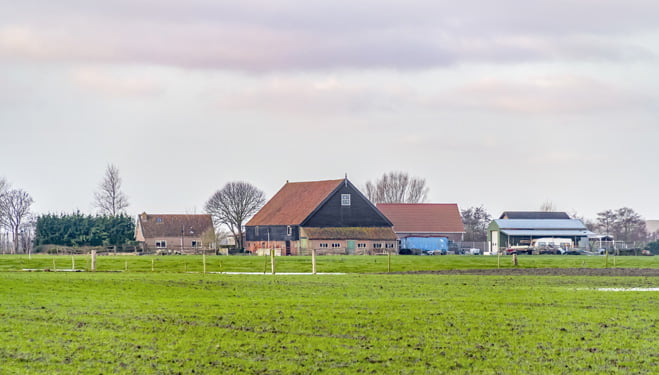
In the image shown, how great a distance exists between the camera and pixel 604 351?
17.1m

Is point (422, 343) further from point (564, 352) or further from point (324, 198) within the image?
point (324, 198)

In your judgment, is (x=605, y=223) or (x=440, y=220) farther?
(x=605, y=223)

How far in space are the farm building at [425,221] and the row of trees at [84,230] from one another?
3703 centimetres

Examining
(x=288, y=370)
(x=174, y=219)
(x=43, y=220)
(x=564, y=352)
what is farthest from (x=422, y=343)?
(x=174, y=219)

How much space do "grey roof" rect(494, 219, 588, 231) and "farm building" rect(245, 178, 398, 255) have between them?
2506 cm

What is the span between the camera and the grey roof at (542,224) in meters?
127

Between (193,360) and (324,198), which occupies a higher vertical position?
(324,198)

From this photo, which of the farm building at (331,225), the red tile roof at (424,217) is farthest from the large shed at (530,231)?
the farm building at (331,225)

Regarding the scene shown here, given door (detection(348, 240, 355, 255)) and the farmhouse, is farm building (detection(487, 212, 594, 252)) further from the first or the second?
the farmhouse

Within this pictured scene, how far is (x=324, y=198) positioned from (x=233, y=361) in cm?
9299

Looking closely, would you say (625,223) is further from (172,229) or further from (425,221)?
(172,229)

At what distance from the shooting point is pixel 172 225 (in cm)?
13762

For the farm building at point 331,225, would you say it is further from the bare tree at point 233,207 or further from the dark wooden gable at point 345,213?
the bare tree at point 233,207

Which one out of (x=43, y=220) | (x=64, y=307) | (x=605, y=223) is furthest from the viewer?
(x=605, y=223)
